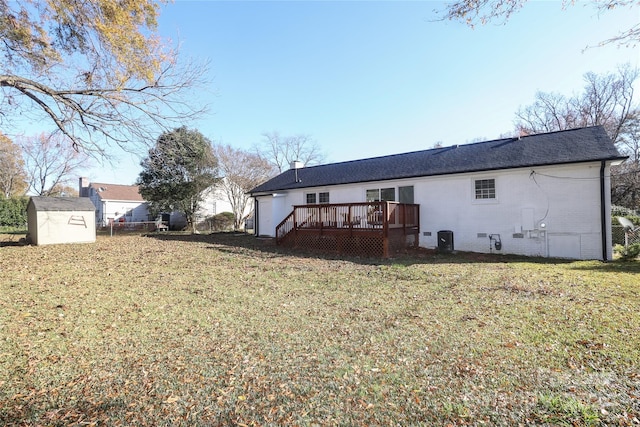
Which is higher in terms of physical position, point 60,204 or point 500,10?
point 500,10

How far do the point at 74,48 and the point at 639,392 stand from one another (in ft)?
39.4

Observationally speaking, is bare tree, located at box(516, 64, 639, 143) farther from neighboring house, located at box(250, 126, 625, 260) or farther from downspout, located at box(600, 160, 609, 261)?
downspout, located at box(600, 160, 609, 261)

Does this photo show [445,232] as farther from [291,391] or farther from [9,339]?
[9,339]

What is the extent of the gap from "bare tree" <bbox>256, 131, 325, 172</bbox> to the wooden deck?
19525 mm

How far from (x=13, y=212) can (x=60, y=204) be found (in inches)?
654

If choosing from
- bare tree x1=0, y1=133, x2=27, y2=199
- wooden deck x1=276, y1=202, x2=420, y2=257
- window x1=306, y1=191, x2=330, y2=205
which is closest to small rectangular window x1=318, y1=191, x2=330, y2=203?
window x1=306, y1=191, x2=330, y2=205

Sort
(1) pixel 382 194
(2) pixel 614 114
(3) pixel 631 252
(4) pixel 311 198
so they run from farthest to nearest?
(2) pixel 614 114, (4) pixel 311 198, (1) pixel 382 194, (3) pixel 631 252

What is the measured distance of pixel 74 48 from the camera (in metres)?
8.05

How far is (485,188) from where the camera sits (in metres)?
11.5

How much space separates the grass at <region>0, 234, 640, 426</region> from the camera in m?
2.46

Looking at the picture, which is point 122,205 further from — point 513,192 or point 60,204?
point 513,192

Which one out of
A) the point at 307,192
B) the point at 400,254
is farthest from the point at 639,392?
the point at 307,192

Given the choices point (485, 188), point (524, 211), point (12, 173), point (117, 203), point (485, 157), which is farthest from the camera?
point (117, 203)

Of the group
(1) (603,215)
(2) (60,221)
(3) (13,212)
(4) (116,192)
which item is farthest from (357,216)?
(4) (116,192)
